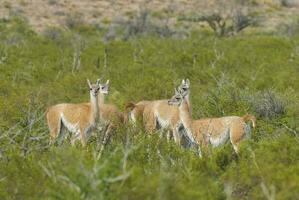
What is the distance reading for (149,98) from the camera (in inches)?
659

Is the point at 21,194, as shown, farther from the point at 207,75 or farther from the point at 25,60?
the point at 25,60

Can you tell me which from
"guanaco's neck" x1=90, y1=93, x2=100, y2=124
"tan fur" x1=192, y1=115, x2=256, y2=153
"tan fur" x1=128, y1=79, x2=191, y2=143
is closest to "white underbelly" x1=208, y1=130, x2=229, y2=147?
"tan fur" x1=192, y1=115, x2=256, y2=153

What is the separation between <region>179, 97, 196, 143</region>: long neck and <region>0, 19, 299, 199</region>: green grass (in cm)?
96

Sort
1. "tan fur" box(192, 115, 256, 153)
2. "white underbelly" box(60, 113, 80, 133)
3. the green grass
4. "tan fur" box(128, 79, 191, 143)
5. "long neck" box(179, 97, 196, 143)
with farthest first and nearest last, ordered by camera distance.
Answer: "tan fur" box(128, 79, 191, 143)
"white underbelly" box(60, 113, 80, 133)
"long neck" box(179, 97, 196, 143)
"tan fur" box(192, 115, 256, 153)
the green grass


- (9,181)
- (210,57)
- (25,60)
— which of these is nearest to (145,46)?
(210,57)

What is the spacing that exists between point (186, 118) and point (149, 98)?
567cm

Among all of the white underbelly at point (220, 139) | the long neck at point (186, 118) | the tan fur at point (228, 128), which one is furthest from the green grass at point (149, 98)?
the long neck at point (186, 118)

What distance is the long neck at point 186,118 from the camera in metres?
10.9

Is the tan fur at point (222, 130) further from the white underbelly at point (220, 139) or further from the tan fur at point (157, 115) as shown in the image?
the tan fur at point (157, 115)

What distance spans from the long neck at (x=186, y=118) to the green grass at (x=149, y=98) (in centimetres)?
96

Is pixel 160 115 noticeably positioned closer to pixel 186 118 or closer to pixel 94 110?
pixel 186 118

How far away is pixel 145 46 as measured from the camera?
90.4 ft

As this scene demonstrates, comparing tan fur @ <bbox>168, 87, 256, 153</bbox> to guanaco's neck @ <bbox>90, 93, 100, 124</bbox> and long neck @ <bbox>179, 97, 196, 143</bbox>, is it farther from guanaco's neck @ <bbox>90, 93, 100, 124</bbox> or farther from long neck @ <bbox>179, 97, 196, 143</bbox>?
guanaco's neck @ <bbox>90, 93, 100, 124</bbox>

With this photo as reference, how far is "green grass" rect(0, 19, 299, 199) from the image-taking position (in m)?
5.30
